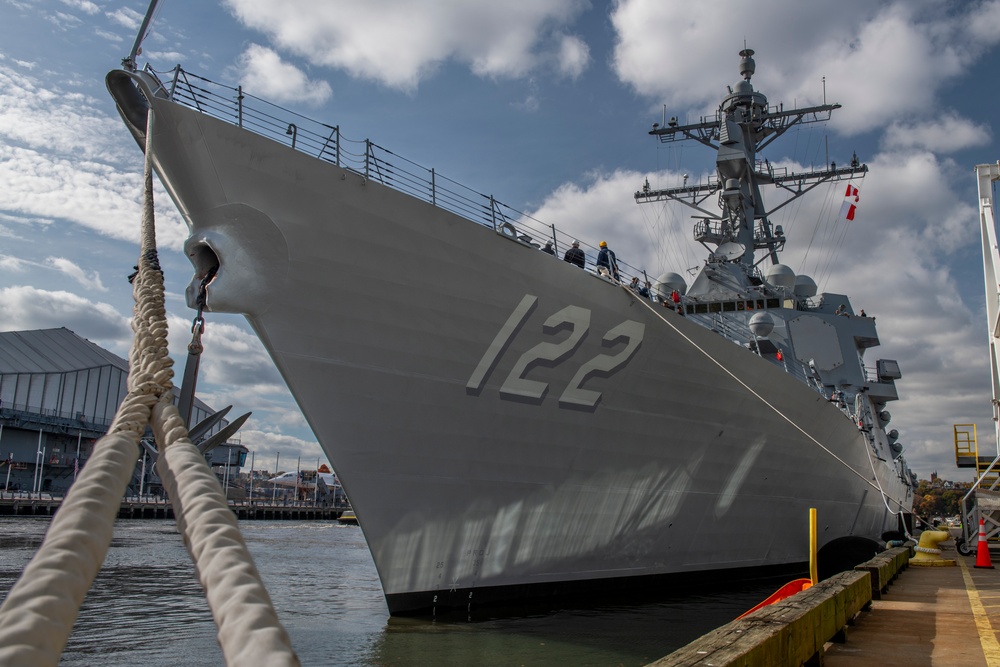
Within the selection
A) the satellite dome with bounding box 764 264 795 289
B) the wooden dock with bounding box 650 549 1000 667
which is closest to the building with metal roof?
the satellite dome with bounding box 764 264 795 289

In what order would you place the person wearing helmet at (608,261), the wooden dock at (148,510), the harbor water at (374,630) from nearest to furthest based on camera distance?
the harbor water at (374,630) → the person wearing helmet at (608,261) → the wooden dock at (148,510)

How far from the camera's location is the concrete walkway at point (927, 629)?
4262 mm

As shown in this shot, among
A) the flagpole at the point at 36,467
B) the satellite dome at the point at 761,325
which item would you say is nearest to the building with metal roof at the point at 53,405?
the flagpole at the point at 36,467

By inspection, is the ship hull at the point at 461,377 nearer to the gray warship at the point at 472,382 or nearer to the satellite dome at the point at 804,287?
the gray warship at the point at 472,382

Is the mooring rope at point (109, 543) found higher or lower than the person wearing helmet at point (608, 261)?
lower

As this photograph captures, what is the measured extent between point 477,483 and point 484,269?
2.25 meters

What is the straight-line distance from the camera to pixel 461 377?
7.31 metres

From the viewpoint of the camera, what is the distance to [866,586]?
235 inches

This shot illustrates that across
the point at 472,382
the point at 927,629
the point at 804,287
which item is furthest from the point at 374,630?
the point at 804,287

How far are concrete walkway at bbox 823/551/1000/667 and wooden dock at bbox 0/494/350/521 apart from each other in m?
22.2

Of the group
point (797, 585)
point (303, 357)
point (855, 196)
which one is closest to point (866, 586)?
point (797, 585)

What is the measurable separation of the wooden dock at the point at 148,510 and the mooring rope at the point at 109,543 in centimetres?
2455

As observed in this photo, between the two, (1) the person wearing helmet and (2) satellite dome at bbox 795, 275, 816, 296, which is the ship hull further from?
(2) satellite dome at bbox 795, 275, 816, 296

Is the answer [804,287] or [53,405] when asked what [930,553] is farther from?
[53,405]
